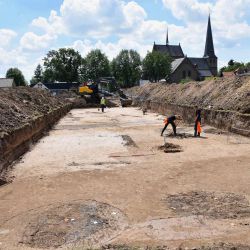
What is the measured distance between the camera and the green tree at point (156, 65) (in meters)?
86.4

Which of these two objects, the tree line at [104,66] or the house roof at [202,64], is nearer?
the tree line at [104,66]

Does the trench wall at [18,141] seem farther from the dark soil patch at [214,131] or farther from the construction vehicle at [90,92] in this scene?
the construction vehicle at [90,92]

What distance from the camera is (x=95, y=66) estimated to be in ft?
317

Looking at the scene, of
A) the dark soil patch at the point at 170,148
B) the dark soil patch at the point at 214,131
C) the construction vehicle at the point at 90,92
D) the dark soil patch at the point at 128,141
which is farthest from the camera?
the construction vehicle at the point at 90,92

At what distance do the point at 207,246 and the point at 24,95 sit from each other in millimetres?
21732

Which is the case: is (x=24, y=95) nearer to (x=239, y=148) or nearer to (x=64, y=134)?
(x=64, y=134)

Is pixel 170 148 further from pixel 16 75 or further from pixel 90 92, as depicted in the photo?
pixel 16 75

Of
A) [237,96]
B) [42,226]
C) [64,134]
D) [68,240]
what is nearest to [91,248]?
[68,240]

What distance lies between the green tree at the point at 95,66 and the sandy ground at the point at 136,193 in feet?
270

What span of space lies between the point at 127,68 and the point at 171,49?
101 feet

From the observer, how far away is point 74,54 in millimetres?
95500

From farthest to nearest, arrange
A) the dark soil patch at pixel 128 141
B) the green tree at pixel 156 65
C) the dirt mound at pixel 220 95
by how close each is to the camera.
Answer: the green tree at pixel 156 65 → the dirt mound at pixel 220 95 → the dark soil patch at pixel 128 141

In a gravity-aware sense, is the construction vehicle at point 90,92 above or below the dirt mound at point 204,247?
above

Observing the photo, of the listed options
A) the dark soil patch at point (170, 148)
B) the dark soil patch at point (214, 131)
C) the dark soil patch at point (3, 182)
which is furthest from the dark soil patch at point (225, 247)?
the dark soil patch at point (214, 131)
